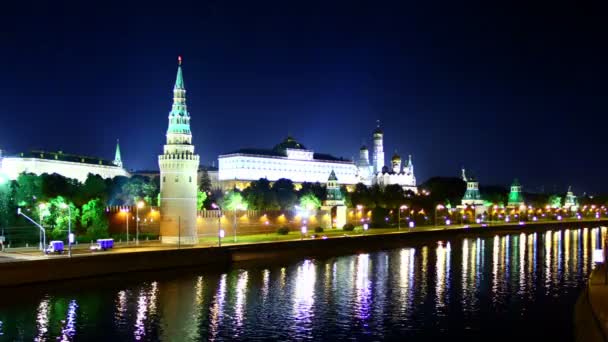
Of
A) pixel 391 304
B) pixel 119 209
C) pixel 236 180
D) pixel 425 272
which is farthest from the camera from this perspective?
pixel 236 180

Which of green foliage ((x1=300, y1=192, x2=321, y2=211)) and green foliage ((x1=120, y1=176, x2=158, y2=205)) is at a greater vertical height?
green foliage ((x1=120, y1=176, x2=158, y2=205))

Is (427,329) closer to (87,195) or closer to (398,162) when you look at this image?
(87,195)

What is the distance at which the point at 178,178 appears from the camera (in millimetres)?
54125

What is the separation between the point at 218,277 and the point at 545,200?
452 feet

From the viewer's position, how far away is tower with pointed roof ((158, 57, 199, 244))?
5359 centimetres

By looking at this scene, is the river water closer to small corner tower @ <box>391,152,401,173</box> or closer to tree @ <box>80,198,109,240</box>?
tree @ <box>80,198,109,240</box>

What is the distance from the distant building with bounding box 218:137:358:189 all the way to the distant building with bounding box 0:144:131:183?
20188 millimetres

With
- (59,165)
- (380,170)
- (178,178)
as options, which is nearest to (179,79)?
(178,178)

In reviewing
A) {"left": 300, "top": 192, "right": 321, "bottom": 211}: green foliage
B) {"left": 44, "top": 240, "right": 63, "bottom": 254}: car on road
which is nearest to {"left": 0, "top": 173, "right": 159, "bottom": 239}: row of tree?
{"left": 44, "top": 240, "right": 63, "bottom": 254}: car on road

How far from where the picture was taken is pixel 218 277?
4188 cm

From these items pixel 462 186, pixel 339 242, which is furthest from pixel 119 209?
pixel 462 186

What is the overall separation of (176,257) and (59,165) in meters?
82.8

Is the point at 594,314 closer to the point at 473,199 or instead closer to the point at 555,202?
the point at 473,199

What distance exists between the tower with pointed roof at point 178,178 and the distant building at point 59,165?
58.2 metres
